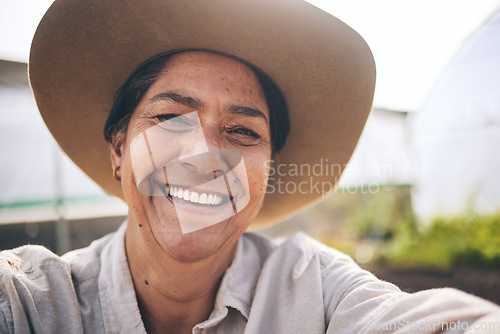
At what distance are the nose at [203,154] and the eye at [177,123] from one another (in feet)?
0.17

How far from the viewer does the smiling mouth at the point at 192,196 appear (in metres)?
1.34

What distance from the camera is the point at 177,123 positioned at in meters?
1.35

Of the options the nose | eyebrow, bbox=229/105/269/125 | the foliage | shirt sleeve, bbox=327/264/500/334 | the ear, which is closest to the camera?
shirt sleeve, bbox=327/264/500/334

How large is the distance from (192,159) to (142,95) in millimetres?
440

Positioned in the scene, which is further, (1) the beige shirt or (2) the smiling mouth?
(2) the smiling mouth

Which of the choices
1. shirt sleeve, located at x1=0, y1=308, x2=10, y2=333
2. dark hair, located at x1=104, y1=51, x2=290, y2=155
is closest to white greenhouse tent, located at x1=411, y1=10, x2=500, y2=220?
dark hair, located at x1=104, y1=51, x2=290, y2=155

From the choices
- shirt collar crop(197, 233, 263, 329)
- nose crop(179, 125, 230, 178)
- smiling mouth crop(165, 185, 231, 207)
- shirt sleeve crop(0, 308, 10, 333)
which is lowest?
shirt collar crop(197, 233, 263, 329)

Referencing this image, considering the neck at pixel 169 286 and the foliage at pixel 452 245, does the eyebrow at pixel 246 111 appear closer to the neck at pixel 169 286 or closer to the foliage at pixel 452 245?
the neck at pixel 169 286

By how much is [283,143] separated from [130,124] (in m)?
0.84

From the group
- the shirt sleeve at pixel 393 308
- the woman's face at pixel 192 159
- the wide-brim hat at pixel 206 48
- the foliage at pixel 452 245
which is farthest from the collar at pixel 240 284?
the foliage at pixel 452 245

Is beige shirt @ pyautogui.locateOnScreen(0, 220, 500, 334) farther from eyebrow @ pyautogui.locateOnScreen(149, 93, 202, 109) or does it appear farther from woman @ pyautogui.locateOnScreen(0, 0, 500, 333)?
eyebrow @ pyautogui.locateOnScreen(149, 93, 202, 109)

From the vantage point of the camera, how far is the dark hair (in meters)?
1.50

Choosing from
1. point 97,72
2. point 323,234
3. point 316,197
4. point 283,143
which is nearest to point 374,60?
point 283,143

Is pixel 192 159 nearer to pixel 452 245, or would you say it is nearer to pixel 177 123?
pixel 177 123
